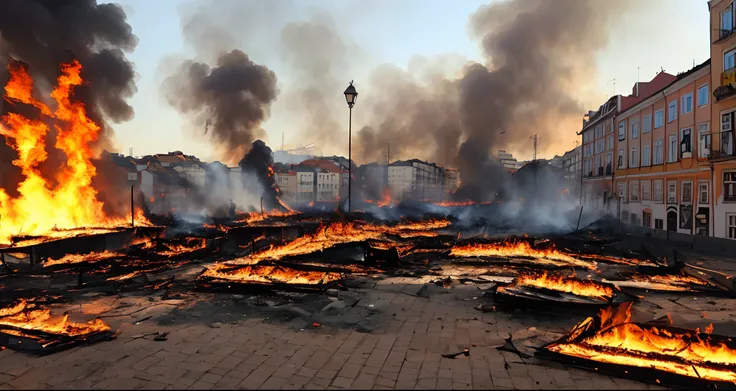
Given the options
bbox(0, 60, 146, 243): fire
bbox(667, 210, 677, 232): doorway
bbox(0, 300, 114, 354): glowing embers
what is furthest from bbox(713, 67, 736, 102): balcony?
bbox(0, 60, 146, 243): fire

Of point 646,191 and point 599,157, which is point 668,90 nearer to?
point 646,191

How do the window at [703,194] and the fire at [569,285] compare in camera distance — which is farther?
the window at [703,194]

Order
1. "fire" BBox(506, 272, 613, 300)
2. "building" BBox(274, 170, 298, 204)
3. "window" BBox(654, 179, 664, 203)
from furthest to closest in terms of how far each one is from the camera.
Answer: "building" BBox(274, 170, 298, 204)
"window" BBox(654, 179, 664, 203)
"fire" BBox(506, 272, 613, 300)

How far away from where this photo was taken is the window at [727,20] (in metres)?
20.6

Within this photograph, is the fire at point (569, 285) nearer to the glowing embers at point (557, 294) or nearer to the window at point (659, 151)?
the glowing embers at point (557, 294)

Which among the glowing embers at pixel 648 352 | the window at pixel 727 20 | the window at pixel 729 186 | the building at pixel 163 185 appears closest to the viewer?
the glowing embers at pixel 648 352

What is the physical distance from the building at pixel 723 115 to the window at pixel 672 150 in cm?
519

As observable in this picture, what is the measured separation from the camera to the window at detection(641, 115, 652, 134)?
3119cm

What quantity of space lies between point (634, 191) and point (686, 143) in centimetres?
887

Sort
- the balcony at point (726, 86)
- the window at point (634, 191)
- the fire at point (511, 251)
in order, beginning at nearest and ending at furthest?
the fire at point (511, 251) → the balcony at point (726, 86) → the window at point (634, 191)

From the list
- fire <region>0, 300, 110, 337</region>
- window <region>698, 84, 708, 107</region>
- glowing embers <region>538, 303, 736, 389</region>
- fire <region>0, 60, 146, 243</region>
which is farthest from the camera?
window <region>698, 84, 708, 107</region>

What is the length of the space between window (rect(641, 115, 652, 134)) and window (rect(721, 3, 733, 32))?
10.9 metres

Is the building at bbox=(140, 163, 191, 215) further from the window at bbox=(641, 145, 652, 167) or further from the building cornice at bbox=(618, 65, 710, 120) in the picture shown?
the building cornice at bbox=(618, 65, 710, 120)

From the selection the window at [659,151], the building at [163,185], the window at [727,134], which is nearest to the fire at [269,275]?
the window at [727,134]
